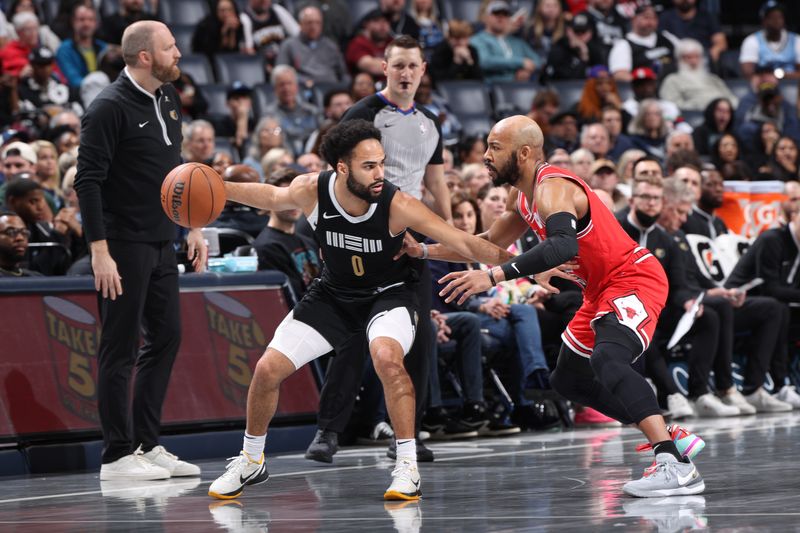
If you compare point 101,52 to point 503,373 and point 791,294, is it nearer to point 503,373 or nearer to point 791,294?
point 503,373

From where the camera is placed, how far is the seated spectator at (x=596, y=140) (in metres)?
14.2

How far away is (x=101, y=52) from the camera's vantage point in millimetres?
13953

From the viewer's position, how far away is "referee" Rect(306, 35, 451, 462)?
7.75m

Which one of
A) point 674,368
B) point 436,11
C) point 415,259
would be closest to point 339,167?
point 415,259

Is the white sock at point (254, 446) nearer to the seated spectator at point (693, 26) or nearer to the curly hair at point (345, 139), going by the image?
the curly hair at point (345, 139)

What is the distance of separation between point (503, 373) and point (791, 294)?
318cm

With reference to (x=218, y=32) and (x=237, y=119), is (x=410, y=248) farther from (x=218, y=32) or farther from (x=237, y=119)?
(x=218, y=32)

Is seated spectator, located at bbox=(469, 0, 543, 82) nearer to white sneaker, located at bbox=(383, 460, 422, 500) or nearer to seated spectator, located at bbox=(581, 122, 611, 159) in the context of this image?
seated spectator, located at bbox=(581, 122, 611, 159)

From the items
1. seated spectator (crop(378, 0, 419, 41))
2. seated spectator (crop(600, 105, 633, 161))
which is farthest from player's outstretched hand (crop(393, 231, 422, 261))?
seated spectator (crop(378, 0, 419, 41))

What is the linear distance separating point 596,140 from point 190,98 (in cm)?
436

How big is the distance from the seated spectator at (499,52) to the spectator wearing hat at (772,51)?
3191mm

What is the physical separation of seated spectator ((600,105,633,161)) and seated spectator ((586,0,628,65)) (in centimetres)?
290

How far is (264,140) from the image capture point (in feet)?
41.5

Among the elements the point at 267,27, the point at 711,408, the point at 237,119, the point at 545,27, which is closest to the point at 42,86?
the point at 237,119
